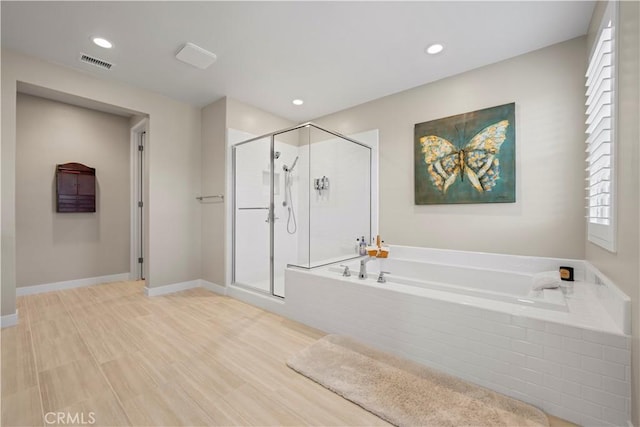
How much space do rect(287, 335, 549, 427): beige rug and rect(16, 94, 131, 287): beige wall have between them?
3.62 meters

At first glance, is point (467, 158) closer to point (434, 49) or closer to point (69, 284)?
point (434, 49)

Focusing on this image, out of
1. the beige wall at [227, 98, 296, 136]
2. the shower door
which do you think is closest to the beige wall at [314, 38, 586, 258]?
the shower door

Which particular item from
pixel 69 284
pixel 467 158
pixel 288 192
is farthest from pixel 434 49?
pixel 69 284

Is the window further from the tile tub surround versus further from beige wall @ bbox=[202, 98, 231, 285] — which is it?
beige wall @ bbox=[202, 98, 231, 285]

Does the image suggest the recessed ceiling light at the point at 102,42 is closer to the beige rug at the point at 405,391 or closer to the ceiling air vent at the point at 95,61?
the ceiling air vent at the point at 95,61

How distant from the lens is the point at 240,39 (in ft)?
7.30

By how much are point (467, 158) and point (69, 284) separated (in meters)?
5.16

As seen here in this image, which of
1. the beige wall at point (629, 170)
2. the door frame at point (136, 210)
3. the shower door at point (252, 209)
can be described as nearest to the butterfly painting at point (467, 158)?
the beige wall at point (629, 170)

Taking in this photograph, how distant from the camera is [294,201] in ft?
10.5

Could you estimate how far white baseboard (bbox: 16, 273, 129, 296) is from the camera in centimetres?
318

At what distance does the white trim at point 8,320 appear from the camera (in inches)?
89.5

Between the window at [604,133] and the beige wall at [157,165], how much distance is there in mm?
4045

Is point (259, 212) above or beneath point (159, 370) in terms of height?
above

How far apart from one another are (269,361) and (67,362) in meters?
1.38
